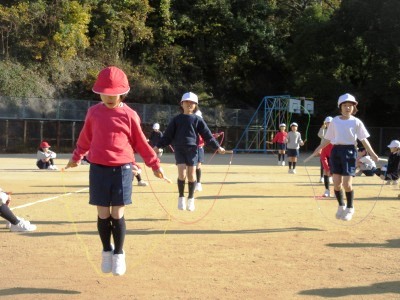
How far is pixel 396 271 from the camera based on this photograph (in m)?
6.42

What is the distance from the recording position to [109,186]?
585cm

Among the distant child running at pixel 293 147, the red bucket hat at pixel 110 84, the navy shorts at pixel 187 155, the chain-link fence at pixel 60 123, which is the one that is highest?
the red bucket hat at pixel 110 84

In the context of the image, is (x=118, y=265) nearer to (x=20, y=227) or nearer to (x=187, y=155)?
(x=20, y=227)

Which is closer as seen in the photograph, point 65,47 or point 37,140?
point 37,140

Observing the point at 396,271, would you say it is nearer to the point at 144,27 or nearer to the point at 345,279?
the point at 345,279

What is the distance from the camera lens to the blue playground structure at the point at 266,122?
45406 millimetres

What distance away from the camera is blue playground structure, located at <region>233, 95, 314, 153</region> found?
4541 cm

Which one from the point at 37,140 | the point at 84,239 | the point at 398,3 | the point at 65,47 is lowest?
the point at 37,140

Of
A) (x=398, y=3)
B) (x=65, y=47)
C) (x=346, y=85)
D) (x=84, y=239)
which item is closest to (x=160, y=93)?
(x=65, y=47)

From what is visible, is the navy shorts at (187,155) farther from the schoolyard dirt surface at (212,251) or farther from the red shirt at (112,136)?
the red shirt at (112,136)

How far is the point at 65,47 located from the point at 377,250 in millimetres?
39465

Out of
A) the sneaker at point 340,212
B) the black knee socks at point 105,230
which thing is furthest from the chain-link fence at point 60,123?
the black knee socks at point 105,230

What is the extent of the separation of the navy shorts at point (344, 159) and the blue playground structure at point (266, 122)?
34990mm

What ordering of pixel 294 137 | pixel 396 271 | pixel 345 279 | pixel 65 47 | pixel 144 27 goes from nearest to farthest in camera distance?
1. pixel 345 279
2. pixel 396 271
3. pixel 294 137
4. pixel 65 47
5. pixel 144 27
